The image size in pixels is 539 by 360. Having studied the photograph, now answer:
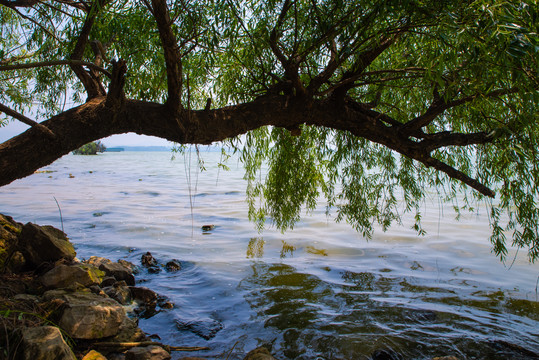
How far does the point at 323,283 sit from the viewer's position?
6.07m

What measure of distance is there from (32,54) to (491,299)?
23.3ft

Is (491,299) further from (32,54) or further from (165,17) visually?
(32,54)

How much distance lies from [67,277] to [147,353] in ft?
5.45

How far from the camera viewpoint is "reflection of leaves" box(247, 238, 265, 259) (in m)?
7.62

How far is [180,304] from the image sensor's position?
5078mm

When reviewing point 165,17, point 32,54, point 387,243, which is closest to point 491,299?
point 387,243

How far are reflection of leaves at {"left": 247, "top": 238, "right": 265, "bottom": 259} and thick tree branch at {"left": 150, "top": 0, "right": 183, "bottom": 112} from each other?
4.65 m

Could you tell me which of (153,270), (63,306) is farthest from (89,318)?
Answer: (153,270)

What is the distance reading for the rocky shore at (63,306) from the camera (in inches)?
108

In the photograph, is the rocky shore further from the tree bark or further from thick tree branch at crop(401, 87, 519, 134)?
thick tree branch at crop(401, 87, 519, 134)

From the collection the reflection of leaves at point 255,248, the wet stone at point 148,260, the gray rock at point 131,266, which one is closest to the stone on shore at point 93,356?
the gray rock at point 131,266

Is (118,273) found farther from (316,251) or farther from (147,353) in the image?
(316,251)

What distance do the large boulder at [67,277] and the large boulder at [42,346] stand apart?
1.55m

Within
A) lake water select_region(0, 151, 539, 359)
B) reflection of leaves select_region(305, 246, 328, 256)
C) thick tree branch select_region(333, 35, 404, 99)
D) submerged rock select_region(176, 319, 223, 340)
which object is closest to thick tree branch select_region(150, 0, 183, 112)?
lake water select_region(0, 151, 539, 359)
